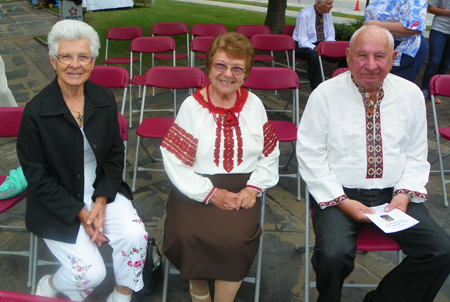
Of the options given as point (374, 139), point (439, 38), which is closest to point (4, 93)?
point (374, 139)

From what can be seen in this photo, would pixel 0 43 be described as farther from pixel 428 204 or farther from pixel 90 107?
pixel 428 204

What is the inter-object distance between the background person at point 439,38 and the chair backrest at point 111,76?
15.1 feet

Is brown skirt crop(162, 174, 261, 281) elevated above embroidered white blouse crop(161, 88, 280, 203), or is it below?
below

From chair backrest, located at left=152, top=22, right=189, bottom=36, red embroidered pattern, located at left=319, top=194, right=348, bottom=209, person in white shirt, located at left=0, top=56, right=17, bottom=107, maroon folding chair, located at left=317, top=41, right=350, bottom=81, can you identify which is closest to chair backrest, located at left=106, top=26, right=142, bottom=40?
chair backrest, located at left=152, top=22, right=189, bottom=36

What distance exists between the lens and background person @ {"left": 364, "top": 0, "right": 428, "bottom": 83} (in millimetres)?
3422

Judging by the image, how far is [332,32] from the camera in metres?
6.02

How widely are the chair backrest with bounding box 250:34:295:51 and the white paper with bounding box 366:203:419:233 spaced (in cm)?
398

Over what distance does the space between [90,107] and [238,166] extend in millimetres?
934

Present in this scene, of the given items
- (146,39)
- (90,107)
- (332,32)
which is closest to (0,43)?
(146,39)

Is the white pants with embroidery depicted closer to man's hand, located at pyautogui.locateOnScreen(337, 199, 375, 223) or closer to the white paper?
man's hand, located at pyautogui.locateOnScreen(337, 199, 375, 223)

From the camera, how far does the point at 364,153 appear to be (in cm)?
222

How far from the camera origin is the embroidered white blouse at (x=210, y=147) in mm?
2229

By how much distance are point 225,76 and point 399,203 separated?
125 cm

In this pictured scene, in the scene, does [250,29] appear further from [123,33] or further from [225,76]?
[225,76]
